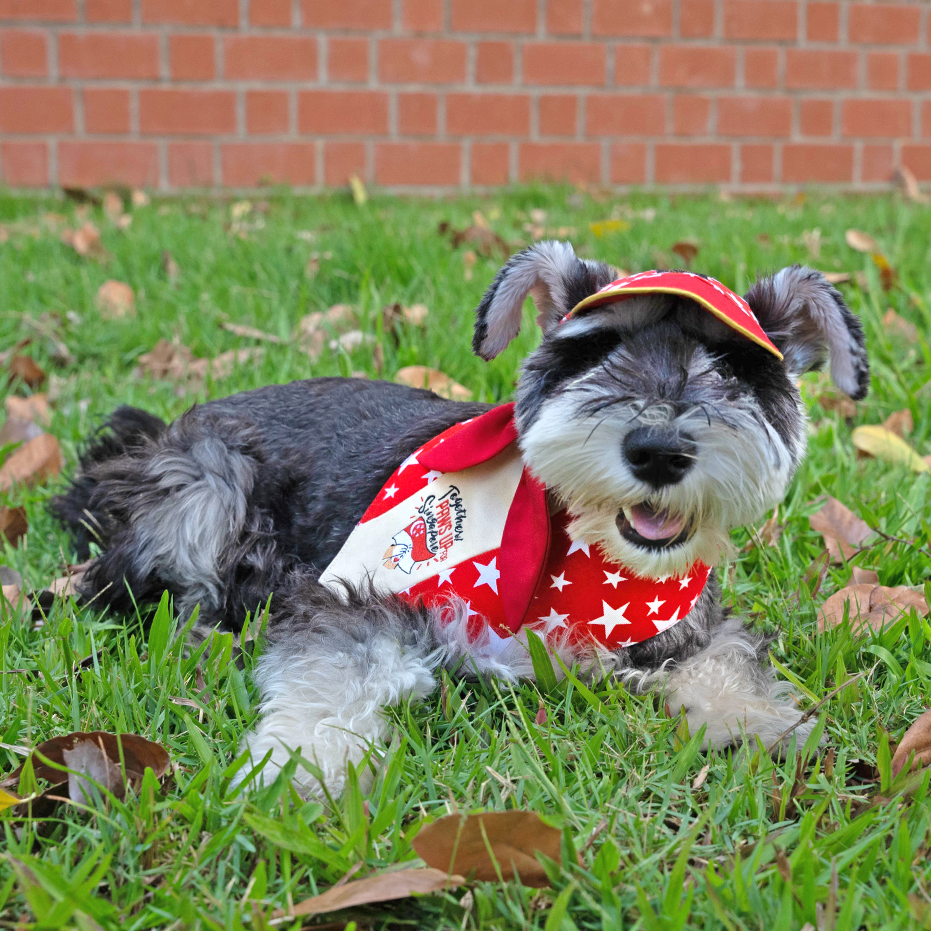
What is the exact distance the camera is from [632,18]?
7.83m

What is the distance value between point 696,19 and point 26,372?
6.08 m

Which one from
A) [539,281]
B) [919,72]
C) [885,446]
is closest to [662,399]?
[539,281]

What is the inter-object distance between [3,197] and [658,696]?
674 cm

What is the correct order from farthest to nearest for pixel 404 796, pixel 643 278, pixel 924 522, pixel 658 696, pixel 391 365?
pixel 391 365 → pixel 924 522 → pixel 658 696 → pixel 643 278 → pixel 404 796

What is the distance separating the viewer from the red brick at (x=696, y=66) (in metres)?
8.01

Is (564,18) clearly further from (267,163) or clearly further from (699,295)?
(699,295)

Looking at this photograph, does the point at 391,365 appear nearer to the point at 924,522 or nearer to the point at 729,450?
the point at 924,522

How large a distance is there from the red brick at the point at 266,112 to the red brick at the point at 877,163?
493 centimetres

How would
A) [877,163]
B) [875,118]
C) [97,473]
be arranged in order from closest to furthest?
1. [97,473]
2. [875,118]
3. [877,163]

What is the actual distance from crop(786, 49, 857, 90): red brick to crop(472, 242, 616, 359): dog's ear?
675cm

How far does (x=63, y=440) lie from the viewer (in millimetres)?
3920

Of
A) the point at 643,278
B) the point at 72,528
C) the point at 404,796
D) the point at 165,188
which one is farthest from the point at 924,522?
the point at 165,188

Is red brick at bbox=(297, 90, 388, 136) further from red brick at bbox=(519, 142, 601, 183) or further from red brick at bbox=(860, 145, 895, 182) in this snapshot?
red brick at bbox=(860, 145, 895, 182)

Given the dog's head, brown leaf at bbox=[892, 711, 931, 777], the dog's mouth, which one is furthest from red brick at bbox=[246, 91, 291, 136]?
brown leaf at bbox=[892, 711, 931, 777]
